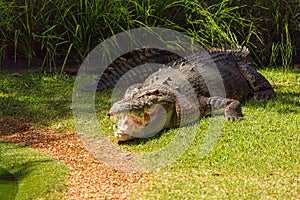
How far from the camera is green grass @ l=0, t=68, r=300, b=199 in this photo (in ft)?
14.3

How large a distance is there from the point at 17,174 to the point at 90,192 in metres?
0.80

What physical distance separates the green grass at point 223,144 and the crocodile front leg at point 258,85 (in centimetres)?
13

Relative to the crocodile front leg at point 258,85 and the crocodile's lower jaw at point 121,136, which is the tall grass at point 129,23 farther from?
the crocodile's lower jaw at point 121,136

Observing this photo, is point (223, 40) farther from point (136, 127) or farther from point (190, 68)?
point (136, 127)

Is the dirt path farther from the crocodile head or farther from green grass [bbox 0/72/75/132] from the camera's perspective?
the crocodile head

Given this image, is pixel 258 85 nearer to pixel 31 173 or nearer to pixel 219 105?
pixel 219 105

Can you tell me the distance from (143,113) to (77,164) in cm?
84

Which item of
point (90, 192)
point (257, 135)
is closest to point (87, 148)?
point (90, 192)

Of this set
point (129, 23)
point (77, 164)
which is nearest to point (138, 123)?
point (77, 164)

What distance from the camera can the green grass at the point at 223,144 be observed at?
4.37m

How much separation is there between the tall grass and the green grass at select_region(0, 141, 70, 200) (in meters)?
2.61

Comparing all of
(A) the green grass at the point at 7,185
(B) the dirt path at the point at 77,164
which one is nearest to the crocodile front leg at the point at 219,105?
(B) the dirt path at the point at 77,164

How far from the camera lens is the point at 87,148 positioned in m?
5.50

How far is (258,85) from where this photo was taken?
675 centimetres
